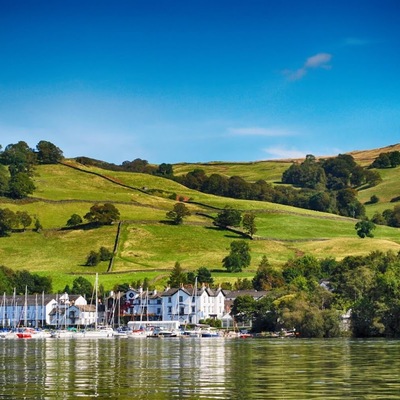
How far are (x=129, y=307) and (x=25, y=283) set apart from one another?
72.0 ft

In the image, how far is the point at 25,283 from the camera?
597ft

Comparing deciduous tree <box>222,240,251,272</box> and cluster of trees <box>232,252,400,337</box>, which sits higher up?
deciduous tree <box>222,240,251,272</box>

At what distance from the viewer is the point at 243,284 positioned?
18238 centimetres

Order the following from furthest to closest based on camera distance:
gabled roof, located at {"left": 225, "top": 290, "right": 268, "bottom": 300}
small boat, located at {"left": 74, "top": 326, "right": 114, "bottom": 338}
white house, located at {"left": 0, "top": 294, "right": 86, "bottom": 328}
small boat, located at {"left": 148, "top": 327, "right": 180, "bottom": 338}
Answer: white house, located at {"left": 0, "top": 294, "right": 86, "bottom": 328}, gabled roof, located at {"left": 225, "top": 290, "right": 268, "bottom": 300}, small boat, located at {"left": 148, "top": 327, "right": 180, "bottom": 338}, small boat, located at {"left": 74, "top": 326, "right": 114, "bottom": 338}

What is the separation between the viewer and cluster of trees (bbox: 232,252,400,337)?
344ft

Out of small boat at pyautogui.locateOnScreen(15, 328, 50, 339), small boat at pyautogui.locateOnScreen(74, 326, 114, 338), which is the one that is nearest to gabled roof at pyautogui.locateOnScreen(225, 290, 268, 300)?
small boat at pyautogui.locateOnScreen(74, 326, 114, 338)

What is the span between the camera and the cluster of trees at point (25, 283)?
182m

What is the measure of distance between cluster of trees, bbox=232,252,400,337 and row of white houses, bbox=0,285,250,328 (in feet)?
33.5

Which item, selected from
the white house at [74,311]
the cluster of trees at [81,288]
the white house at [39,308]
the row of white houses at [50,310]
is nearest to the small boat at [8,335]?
the white house at [39,308]

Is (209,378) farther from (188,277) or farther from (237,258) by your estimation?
(237,258)

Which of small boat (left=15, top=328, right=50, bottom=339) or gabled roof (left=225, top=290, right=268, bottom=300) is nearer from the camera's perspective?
small boat (left=15, top=328, right=50, bottom=339)

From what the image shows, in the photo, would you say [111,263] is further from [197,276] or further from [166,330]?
[166,330]

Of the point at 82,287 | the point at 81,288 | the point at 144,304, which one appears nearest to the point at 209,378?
the point at 144,304

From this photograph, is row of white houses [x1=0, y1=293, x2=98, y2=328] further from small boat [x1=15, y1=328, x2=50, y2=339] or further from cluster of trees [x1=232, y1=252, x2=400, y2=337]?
cluster of trees [x1=232, y1=252, x2=400, y2=337]
